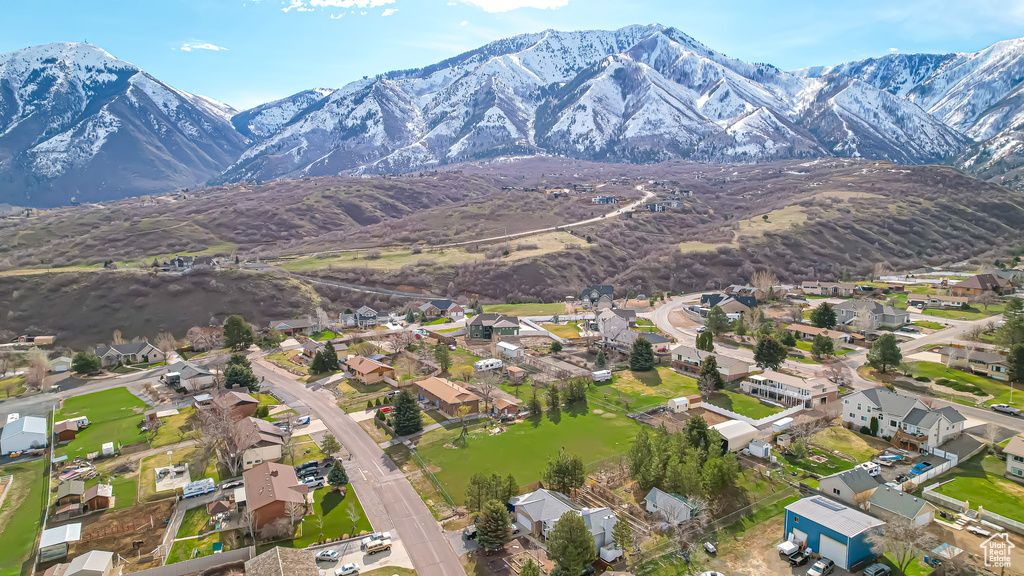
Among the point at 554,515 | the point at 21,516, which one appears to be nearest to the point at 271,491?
the point at 21,516

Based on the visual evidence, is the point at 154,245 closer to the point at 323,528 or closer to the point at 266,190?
the point at 266,190

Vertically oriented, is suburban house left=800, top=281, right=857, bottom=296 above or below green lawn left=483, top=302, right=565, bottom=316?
above

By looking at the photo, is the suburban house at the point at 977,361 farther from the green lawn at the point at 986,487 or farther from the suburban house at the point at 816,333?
the green lawn at the point at 986,487

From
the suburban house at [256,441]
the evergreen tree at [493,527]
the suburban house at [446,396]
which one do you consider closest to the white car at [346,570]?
the evergreen tree at [493,527]

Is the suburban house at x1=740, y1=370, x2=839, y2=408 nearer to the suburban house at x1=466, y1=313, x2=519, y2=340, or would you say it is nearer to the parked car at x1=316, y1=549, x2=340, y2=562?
the suburban house at x1=466, y1=313, x2=519, y2=340

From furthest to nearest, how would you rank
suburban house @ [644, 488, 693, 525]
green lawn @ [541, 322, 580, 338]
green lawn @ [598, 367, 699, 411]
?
green lawn @ [541, 322, 580, 338] → green lawn @ [598, 367, 699, 411] → suburban house @ [644, 488, 693, 525]

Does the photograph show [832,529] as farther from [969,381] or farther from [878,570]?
[969,381]

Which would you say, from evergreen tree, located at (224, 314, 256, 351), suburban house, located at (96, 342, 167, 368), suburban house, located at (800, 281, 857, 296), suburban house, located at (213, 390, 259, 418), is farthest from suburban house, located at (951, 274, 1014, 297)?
suburban house, located at (96, 342, 167, 368)

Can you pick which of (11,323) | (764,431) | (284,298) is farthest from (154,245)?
(764,431)
